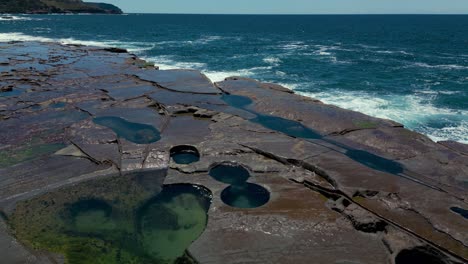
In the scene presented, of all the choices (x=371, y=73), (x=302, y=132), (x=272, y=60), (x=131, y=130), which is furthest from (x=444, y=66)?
(x=131, y=130)

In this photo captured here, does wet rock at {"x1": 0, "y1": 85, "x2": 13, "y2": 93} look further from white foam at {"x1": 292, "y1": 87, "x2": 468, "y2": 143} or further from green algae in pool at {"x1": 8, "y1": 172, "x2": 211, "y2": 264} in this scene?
white foam at {"x1": 292, "y1": 87, "x2": 468, "y2": 143}

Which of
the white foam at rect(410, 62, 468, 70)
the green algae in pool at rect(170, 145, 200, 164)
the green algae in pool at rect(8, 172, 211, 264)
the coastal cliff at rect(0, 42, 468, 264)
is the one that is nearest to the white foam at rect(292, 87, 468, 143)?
the coastal cliff at rect(0, 42, 468, 264)

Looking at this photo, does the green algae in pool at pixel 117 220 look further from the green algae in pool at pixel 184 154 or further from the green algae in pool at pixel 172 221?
the green algae in pool at pixel 184 154

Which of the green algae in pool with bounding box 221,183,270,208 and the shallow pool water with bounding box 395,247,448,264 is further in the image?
the green algae in pool with bounding box 221,183,270,208

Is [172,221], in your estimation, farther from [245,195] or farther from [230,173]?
[230,173]

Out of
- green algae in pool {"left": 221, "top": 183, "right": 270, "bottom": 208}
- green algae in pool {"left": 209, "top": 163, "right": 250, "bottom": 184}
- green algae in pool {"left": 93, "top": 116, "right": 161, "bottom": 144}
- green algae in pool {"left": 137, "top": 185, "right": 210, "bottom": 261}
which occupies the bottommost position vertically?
green algae in pool {"left": 137, "top": 185, "right": 210, "bottom": 261}

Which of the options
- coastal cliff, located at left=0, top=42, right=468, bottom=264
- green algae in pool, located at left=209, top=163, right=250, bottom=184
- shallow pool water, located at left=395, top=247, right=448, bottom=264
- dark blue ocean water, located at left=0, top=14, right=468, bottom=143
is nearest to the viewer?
shallow pool water, located at left=395, top=247, right=448, bottom=264

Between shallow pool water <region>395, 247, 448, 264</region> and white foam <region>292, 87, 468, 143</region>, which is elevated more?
shallow pool water <region>395, 247, 448, 264</region>

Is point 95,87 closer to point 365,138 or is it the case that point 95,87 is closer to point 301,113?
point 301,113
